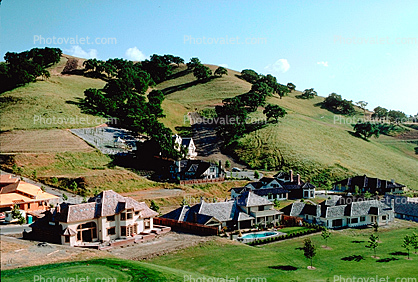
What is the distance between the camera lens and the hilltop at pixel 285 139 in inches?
3536

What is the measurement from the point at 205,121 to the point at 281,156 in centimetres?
3781

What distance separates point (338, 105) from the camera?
6914 inches

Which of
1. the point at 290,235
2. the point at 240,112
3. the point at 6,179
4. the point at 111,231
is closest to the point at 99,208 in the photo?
the point at 111,231

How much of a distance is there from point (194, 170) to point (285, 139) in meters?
35.2

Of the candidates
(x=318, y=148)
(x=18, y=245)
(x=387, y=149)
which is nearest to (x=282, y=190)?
(x=318, y=148)

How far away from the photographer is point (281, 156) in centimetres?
9438

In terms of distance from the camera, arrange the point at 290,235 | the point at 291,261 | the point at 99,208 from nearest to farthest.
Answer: the point at 291,261 < the point at 99,208 < the point at 290,235

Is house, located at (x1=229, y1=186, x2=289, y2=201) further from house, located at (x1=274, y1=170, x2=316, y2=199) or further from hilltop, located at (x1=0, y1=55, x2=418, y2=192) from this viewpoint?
hilltop, located at (x1=0, y1=55, x2=418, y2=192)

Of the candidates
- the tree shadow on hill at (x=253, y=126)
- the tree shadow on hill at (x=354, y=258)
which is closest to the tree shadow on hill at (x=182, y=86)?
the tree shadow on hill at (x=253, y=126)

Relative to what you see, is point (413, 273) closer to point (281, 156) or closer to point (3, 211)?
point (3, 211)

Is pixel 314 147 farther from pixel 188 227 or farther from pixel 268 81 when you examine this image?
pixel 268 81

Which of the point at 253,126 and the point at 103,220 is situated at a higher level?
the point at 253,126

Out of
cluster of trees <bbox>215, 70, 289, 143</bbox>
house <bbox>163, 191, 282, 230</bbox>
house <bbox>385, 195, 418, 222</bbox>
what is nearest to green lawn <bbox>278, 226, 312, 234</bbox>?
house <bbox>163, 191, 282, 230</bbox>

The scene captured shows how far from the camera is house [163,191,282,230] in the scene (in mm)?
47938
